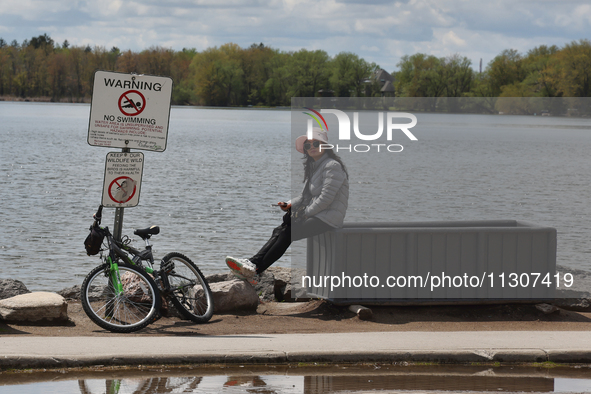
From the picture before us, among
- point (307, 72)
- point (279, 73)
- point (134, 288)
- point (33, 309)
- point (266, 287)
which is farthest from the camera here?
point (279, 73)

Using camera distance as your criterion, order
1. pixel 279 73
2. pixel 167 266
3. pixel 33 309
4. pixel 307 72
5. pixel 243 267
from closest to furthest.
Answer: pixel 33 309
pixel 167 266
pixel 243 267
pixel 307 72
pixel 279 73

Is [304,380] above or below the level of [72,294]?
above

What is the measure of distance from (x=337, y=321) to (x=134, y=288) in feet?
7.06

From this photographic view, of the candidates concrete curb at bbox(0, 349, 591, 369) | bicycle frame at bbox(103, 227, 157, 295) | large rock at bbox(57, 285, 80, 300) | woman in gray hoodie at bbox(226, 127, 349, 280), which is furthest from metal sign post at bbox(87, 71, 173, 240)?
concrete curb at bbox(0, 349, 591, 369)

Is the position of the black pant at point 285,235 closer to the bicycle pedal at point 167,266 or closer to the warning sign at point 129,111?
the bicycle pedal at point 167,266

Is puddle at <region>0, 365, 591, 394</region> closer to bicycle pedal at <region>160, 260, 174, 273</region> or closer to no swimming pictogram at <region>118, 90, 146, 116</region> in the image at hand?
bicycle pedal at <region>160, 260, 174, 273</region>

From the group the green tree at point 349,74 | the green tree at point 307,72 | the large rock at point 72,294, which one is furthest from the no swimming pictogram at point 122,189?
the green tree at point 307,72

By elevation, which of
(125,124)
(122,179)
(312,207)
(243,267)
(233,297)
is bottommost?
(233,297)

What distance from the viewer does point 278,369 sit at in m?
5.93

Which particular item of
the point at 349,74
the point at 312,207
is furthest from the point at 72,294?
the point at 349,74

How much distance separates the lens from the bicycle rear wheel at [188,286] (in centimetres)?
782

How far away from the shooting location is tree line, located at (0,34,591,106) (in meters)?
104

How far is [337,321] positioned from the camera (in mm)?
7949

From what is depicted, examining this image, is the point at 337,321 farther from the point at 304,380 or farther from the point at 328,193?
the point at 304,380
